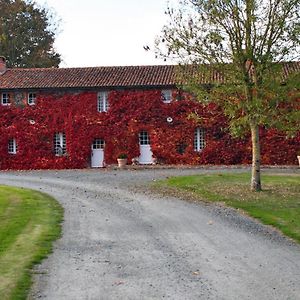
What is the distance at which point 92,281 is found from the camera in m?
6.89

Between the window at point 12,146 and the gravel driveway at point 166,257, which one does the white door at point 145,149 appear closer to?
the window at point 12,146

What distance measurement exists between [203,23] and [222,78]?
2.02m

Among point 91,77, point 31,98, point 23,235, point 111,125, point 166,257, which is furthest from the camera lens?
point 31,98

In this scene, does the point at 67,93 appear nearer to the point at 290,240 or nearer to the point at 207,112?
the point at 207,112

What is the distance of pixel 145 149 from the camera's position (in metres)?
33.5

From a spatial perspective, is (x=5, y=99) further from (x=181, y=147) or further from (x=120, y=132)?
(x=181, y=147)

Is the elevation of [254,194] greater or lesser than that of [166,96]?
lesser

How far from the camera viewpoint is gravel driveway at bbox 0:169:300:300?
6.47 m

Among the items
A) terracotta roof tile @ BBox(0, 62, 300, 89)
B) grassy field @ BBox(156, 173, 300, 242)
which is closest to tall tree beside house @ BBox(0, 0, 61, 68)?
terracotta roof tile @ BBox(0, 62, 300, 89)

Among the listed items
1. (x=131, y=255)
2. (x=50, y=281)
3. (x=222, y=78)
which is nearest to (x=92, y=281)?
(x=50, y=281)

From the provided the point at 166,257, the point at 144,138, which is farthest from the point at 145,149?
the point at 166,257

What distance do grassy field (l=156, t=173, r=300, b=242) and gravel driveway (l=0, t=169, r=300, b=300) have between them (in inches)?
25.3

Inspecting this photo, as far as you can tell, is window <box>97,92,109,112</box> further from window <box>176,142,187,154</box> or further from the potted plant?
window <box>176,142,187,154</box>

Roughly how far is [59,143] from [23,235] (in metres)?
24.7
